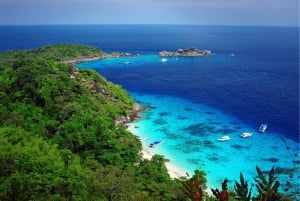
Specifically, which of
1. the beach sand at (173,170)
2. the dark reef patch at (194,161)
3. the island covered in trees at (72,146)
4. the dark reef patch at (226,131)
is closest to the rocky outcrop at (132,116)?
the island covered in trees at (72,146)

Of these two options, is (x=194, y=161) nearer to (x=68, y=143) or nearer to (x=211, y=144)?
(x=211, y=144)

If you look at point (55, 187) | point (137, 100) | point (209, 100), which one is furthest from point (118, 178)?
point (209, 100)

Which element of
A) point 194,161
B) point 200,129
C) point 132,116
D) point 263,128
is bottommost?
point 194,161

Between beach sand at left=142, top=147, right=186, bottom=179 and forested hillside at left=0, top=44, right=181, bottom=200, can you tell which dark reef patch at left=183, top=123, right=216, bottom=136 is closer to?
beach sand at left=142, top=147, right=186, bottom=179

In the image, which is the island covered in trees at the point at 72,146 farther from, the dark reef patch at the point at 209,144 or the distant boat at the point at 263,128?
the distant boat at the point at 263,128

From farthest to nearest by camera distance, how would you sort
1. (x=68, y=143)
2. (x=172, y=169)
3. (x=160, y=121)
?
(x=160, y=121) → (x=172, y=169) → (x=68, y=143)

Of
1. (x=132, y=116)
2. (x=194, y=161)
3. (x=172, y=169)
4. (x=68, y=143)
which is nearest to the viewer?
(x=68, y=143)

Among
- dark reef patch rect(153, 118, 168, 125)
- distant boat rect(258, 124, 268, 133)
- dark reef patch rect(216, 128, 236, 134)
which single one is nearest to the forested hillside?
dark reef patch rect(153, 118, 168, 125)

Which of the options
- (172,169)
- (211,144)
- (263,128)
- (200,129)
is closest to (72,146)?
(172,169)
